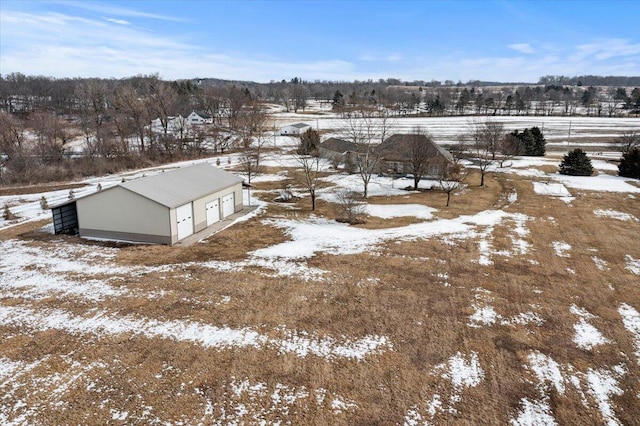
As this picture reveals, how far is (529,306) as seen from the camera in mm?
15703

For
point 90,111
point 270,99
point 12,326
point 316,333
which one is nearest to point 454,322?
point 316,333

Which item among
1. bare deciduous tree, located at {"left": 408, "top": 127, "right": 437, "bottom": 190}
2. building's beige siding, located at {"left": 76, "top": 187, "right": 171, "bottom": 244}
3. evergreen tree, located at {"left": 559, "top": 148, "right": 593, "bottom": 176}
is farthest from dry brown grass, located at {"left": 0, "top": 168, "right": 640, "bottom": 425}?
evergreen tree, located at {"left": 559, "top": 148, "right": 593, "bottom": 176}

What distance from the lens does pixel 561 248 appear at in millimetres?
22031

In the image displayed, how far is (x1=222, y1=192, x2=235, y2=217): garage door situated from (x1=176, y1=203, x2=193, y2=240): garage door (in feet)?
12.5

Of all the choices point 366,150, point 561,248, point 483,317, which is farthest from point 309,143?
point 483,317

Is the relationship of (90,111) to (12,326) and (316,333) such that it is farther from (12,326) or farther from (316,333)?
(316,333)

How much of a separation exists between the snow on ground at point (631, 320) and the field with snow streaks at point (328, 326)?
0.08m

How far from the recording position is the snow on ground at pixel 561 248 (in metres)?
21.2

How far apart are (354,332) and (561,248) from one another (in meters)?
14.5

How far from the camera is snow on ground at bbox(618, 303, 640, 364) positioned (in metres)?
13.5

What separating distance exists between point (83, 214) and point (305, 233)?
41.8 ft

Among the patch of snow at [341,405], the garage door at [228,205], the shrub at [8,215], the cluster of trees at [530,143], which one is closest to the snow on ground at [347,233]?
the garage door at [228,205]

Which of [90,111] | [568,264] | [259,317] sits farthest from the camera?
[90,111]

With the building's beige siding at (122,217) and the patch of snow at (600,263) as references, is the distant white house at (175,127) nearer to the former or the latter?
the building's beige siding at (122,217)
